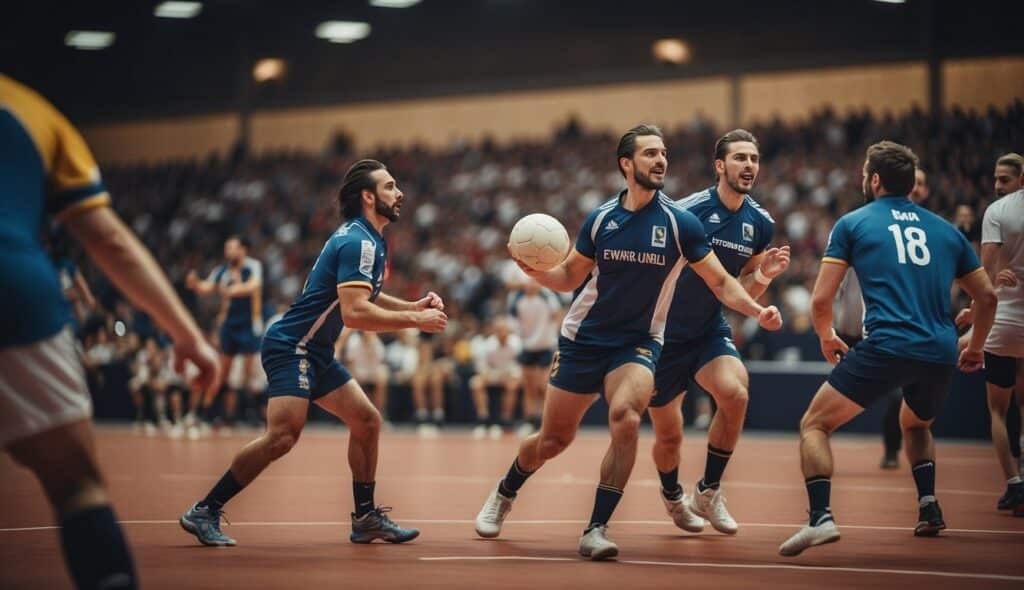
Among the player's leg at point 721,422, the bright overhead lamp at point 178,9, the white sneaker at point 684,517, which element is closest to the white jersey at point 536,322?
the player's leg at point 721,422

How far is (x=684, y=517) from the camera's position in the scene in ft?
29.7

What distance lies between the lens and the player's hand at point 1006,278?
994cm

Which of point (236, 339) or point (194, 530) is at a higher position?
point (236, 339)

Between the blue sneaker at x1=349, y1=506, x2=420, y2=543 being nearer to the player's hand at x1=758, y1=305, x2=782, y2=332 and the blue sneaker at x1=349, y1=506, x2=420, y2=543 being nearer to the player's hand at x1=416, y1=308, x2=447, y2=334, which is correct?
Answer: the player's hand at x1=416, y1=308, x2=447, y2=334

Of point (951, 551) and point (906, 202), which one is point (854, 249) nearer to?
point (906, 202)

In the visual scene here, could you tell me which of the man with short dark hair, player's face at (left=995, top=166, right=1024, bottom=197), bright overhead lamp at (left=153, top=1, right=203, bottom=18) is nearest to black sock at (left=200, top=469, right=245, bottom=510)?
the man with short dark hair

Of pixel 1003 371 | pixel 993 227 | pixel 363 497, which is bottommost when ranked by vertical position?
pixel 363 497

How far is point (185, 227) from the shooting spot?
35688 millimetres

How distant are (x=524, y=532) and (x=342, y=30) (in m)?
26.5

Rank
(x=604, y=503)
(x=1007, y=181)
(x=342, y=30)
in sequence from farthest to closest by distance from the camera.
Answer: (x=342, y=30) → (x=1007, y=181) → (x=604, y=503)

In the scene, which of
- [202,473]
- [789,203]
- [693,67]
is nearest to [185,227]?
[693,67]

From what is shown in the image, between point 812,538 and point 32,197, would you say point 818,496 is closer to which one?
point 812,538

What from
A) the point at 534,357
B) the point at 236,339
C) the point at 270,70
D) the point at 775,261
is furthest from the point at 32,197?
the point at 270,70

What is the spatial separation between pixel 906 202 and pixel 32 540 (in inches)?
223
